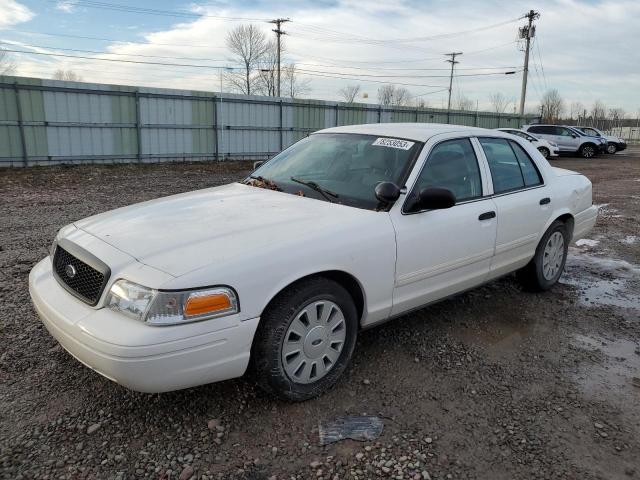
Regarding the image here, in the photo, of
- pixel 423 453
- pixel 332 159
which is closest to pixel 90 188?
pixel 332 159

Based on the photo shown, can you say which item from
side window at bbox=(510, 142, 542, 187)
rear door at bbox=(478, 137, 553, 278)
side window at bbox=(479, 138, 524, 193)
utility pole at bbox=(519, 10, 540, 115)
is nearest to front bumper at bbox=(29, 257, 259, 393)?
rear door at bbox=(478, 137, 553, 278)

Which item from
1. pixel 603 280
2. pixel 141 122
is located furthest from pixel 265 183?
pixel 141 122

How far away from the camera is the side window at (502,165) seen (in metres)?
4.23

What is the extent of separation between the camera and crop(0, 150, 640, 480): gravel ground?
2.49 metres

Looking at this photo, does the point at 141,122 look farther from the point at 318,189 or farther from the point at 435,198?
the point at 435,198

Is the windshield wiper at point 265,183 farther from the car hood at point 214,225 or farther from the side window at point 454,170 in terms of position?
the side window at point 454,170

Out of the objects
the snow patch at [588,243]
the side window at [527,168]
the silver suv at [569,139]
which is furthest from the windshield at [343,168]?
the silver suv at [569,139]

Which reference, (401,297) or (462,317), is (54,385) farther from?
(462,317)

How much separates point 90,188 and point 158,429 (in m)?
9.69

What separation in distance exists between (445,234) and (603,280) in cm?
302

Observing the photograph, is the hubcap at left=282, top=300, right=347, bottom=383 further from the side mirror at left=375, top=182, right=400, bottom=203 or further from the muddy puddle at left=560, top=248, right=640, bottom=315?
the muddy puddle at left=560, top=248, right=640, bottom=315

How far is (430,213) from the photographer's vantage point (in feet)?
11.5

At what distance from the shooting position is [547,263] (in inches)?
196

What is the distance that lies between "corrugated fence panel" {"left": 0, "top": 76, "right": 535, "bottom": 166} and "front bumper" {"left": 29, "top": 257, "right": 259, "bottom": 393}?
44.1 ft
